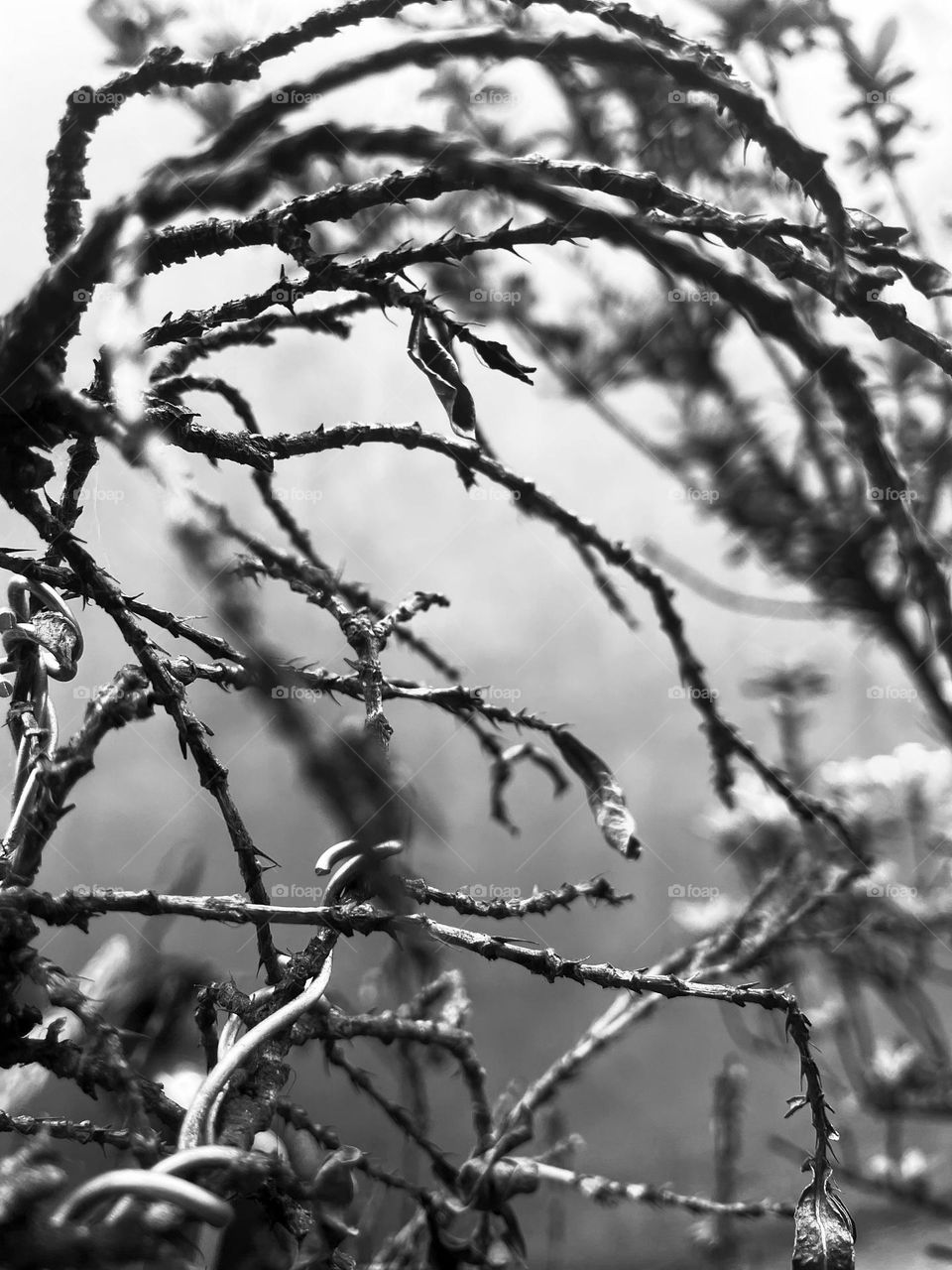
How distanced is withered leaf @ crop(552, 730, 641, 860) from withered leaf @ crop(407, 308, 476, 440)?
0.27 feet

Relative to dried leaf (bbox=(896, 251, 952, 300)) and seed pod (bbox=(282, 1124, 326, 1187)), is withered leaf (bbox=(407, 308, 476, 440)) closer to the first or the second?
dried leaf (bbox=(896, 251, 952, 300))

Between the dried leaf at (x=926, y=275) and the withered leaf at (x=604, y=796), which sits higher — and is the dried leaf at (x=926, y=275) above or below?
above

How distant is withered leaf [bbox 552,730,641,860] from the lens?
0.61 ft

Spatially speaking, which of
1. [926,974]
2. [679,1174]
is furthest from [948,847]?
[679,1174]

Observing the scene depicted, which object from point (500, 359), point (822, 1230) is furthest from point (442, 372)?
point (822, 1230)

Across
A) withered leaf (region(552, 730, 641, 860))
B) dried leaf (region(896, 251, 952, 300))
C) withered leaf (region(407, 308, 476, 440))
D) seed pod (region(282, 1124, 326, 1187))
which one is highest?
dried leaf (region(896, 251, 952, 300))

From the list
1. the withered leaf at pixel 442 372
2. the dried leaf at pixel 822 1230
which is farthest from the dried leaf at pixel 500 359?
the dried leaf at pixel 822 1230

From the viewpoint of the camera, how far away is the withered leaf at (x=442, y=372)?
18 cm

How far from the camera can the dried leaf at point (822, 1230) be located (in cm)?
16

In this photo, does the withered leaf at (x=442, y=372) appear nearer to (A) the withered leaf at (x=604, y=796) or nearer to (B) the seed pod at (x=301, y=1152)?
(A) the withered leaf at (x=604, y=796)

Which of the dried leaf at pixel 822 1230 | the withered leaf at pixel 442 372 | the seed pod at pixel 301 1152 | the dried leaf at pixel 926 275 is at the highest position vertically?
the dried leaf at pixel 926 275

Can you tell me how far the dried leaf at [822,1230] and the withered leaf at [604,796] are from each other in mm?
67

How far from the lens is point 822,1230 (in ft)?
0.53

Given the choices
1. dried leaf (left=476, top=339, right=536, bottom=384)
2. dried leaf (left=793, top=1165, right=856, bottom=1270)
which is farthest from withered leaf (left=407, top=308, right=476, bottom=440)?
dried leaf (left=793, top=1165, right=856, bottom=1270)
